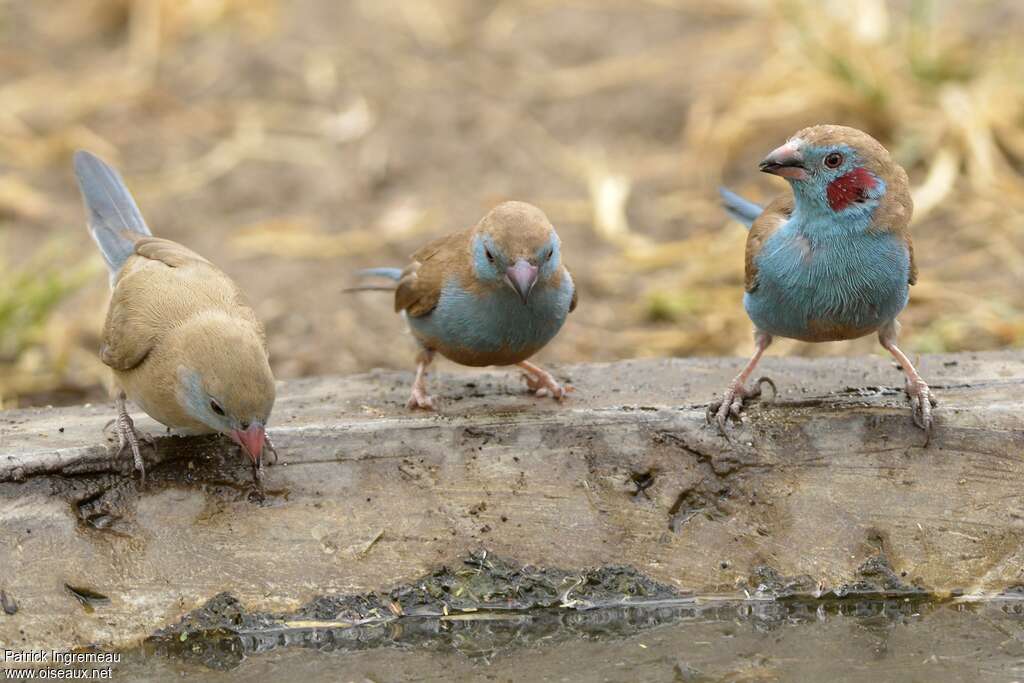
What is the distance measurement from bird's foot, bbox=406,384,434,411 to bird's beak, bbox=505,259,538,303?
1.87ft

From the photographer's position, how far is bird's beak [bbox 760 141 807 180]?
14.7ft

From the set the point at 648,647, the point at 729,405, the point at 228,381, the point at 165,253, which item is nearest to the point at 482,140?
the point at 165,253

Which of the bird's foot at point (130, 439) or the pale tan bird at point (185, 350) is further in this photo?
the bird's foot at point (130, 439)

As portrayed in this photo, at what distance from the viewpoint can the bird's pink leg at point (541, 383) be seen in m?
5.06

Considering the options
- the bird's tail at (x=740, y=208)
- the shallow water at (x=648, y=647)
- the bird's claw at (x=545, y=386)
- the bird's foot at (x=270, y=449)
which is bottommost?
the shallow water at (x=648, y=647)

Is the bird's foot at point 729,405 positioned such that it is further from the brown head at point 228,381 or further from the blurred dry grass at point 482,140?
the blurred dry grass at point 482,140

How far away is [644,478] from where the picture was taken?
4492 mm

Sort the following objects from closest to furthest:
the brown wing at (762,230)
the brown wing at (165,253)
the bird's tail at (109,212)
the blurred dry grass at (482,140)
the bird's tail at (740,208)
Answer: the brown wing at (762,230) → the brown wing at (165,253) → the bird's tail at (109,212) → the bird's tail at (740,208) → the blurred dry grass at (482,140)

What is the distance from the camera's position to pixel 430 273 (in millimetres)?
5102

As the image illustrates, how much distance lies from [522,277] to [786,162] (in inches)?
36.2

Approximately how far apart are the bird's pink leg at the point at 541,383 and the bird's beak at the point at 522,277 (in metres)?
0.52

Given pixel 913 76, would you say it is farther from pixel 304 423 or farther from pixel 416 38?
pixel 304 423

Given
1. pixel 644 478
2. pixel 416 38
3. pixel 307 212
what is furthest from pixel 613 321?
pixel 416 38

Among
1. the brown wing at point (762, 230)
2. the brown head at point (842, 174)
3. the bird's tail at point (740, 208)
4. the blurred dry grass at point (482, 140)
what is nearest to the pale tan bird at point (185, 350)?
the brown wing at point (762, 230)
